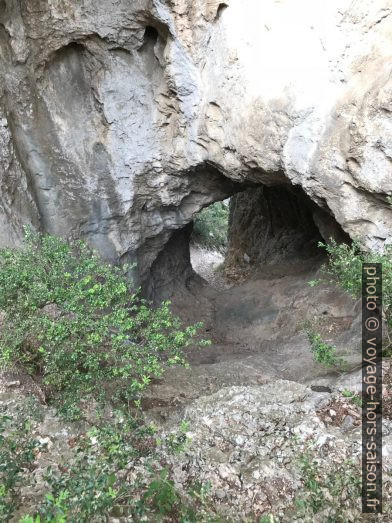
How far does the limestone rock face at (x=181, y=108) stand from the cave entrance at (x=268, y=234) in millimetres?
2537

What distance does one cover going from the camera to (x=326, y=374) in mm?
5355

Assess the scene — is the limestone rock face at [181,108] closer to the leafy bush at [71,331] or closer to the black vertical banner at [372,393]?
the black vertical banner at [372,393]

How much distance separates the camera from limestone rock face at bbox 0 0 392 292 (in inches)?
214

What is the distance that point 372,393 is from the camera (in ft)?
14.6

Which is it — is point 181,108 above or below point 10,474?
above

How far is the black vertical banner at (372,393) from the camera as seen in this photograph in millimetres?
3381

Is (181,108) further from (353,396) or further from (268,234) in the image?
(268,234)

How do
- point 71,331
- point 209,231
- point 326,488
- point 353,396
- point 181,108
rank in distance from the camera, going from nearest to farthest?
point 326,488
point 71,331
point 353,396
point 181,108
point 209,231

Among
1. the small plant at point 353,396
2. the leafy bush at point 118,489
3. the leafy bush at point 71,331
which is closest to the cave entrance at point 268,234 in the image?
the small plant at point 353,396

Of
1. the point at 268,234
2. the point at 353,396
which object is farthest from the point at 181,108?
the point at 268,234

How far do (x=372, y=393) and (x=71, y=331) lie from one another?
3.43 m

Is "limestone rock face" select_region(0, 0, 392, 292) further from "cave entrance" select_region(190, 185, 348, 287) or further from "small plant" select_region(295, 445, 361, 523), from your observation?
"small plant" select_region(295, 445, 361, 523)

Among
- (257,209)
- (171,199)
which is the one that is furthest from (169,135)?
(257,209)

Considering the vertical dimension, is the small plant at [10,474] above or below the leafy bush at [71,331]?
below
